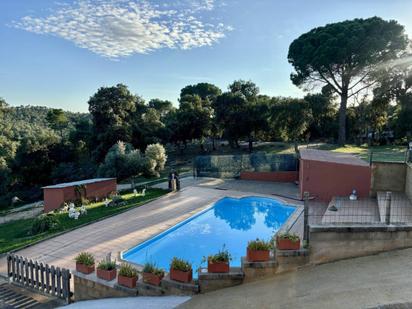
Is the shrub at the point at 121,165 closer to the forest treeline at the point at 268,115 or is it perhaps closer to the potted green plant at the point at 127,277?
the forest treeline at the point at 268,115

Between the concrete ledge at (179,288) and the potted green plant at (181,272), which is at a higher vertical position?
the potted green plant at (181,272)

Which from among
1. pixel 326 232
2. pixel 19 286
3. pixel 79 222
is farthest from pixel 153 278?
pixel 79 222

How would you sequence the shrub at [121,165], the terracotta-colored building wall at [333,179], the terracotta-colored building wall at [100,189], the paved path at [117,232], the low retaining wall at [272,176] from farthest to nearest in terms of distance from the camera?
the low retaining wall at [272,176], the shrub at [121,165], the terracotta-colored building wall at [100,189], the terracotta-colored building wall at [333,179], the paved path at [117,232]

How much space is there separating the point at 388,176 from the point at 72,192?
1380 centimetres

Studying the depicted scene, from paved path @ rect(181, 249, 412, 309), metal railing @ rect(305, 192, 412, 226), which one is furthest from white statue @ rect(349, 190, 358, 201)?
paved path @ rect(181, 249, 412, 309)

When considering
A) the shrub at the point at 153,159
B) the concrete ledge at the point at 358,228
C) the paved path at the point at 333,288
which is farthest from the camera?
the shrub at the point at 153,159

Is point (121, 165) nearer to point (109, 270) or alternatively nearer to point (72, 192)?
point (72, 192)

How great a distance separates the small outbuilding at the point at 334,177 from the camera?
13055mm

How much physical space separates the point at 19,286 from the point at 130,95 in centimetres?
2767

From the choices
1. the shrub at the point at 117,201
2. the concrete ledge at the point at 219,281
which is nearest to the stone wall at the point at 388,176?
the concrete ledge at the point at 219,281

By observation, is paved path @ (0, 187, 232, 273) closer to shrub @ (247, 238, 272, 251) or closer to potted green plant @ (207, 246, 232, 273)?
potted green plant @ (207, 246, 232, 273)

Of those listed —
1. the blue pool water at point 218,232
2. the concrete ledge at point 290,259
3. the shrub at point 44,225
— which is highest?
the concrete ledge at point 290,259

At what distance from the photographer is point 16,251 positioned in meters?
9.12

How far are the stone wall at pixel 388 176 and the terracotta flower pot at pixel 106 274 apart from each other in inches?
401
